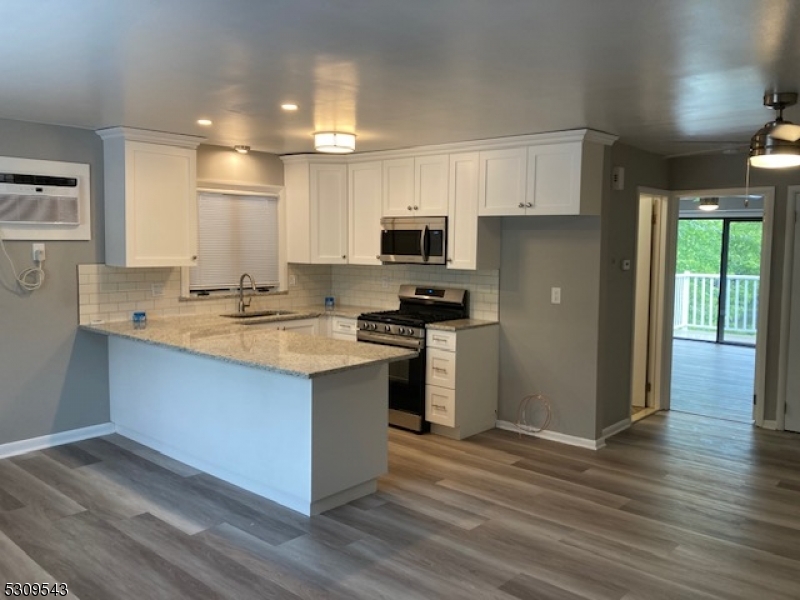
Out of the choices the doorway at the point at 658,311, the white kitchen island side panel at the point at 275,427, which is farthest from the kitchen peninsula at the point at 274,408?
the doorway at the point at 658,311

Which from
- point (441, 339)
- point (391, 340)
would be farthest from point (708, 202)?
point (391, 340)

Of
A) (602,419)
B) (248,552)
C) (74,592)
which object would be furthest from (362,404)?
(602,419)

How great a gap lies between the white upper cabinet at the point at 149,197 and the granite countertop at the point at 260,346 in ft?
1.79

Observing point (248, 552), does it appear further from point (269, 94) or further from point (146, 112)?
point (146, 112)

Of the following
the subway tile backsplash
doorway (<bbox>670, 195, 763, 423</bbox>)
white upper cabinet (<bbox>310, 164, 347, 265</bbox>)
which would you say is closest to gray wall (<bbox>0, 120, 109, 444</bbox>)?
the subway tile backsplash

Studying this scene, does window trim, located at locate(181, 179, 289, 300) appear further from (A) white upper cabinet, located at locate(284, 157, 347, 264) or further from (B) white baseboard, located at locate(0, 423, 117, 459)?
(B) white baseboard, located at locate(0, 423, 117, 459)

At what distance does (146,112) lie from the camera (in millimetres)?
4188

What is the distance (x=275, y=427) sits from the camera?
3.82 meters

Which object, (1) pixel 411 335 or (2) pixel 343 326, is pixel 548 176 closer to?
(1) pixel 411 335

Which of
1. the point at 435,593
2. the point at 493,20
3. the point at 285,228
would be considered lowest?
the point at 435,593

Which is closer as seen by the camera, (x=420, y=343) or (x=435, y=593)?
(x=435, y=593)

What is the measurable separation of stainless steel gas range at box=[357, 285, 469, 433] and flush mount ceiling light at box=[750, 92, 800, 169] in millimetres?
2708

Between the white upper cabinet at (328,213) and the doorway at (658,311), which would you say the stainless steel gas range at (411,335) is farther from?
the doorway at (658,311)

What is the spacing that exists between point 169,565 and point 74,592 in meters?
0.41
